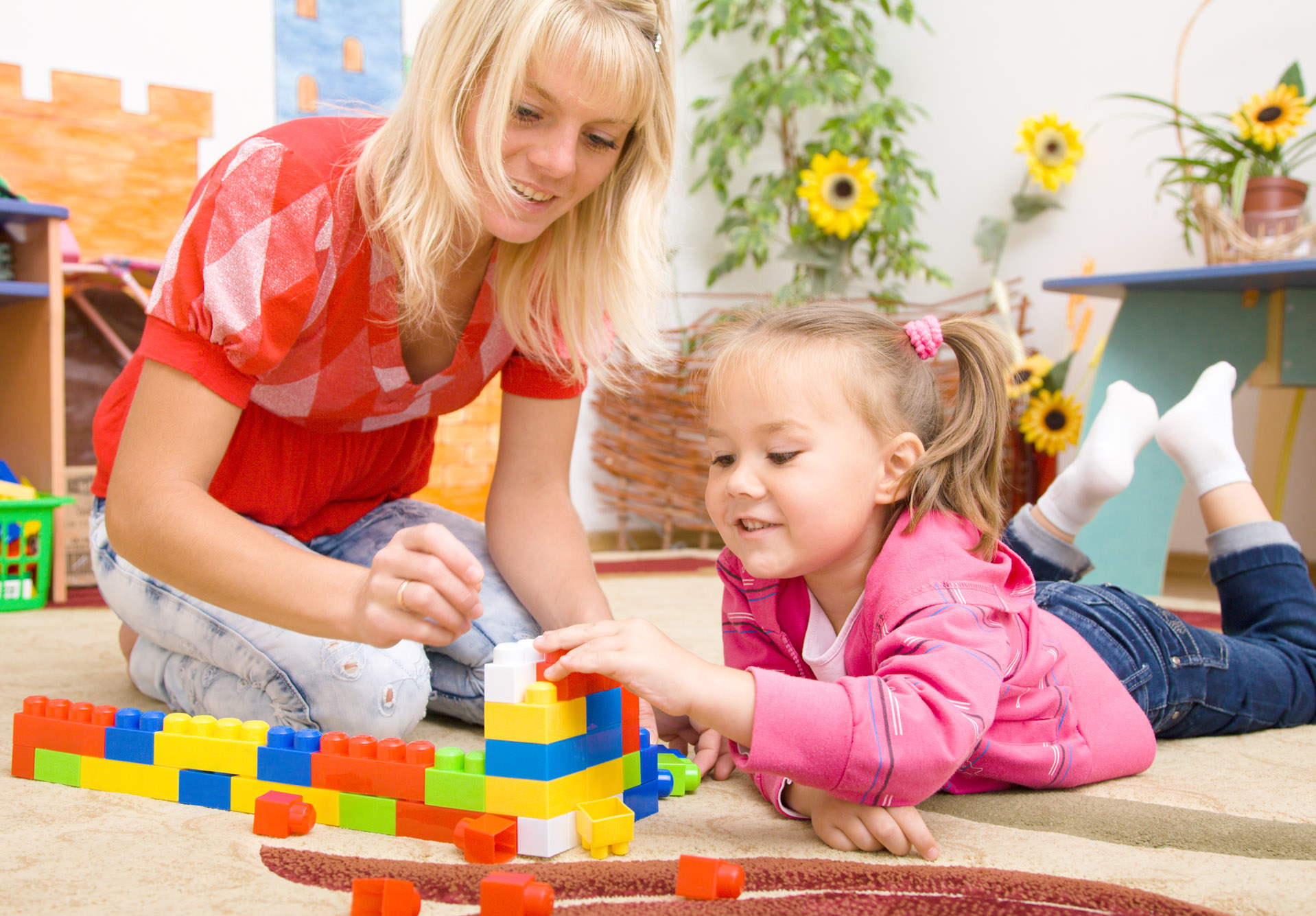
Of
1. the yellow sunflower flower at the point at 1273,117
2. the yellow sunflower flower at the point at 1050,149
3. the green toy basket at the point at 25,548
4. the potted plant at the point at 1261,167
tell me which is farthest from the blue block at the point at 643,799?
the yellow sunflower flower at the point at 1050,149

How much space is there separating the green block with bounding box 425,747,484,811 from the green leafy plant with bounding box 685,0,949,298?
6.34ft

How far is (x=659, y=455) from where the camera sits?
102 inches

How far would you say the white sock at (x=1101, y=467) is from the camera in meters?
1.13

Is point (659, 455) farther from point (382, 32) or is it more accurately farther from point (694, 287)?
point (382, 32)

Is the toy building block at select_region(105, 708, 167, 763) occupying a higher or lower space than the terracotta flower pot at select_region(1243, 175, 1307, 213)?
lower

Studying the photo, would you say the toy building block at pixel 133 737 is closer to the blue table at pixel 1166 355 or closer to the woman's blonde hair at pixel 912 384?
the woman's blonde hair at pixel 912 384

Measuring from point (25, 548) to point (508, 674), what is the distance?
4.93ft

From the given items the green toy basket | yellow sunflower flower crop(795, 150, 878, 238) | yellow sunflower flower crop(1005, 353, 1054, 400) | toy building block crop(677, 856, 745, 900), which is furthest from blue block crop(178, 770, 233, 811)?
yellow sunflower flower crop(795, 150, 878, 238)

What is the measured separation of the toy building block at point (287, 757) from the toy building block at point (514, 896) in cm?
23

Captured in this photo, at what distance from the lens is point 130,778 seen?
78 cm

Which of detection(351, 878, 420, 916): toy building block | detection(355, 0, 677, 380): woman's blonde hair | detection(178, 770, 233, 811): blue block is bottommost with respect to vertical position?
detection(178, 770, 233, 811): blue block

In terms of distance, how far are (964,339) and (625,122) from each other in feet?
1.12

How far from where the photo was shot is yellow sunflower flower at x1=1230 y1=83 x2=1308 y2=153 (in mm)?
1819

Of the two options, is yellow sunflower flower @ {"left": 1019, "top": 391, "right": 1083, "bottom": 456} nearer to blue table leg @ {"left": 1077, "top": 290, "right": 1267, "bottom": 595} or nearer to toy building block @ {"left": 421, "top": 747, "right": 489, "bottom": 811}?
blue table leg @ {"left": 1077, "top": 290, "right": 1267, "bottom": 595}
